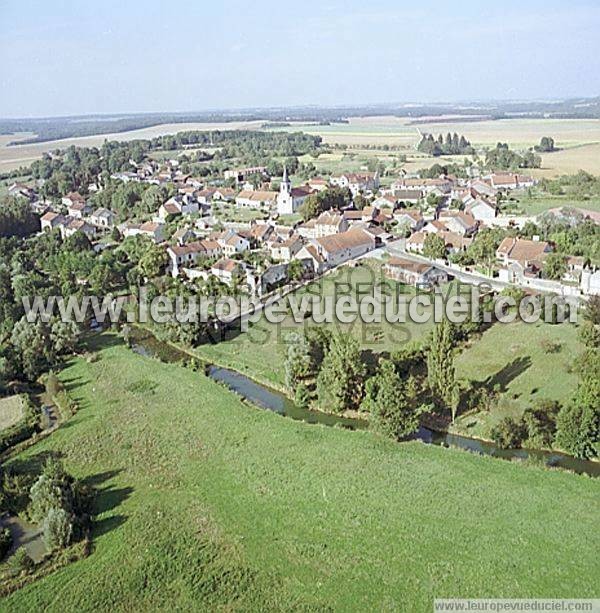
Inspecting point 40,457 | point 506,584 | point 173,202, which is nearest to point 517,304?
point 506,584

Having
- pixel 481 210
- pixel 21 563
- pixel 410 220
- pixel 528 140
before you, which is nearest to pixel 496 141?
pixel 528 140

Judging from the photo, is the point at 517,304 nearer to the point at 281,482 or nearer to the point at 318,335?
the point at 318,335

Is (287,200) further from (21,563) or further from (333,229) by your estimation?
(21,563)

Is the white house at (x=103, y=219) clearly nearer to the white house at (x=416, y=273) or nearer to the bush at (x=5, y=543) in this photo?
the white house at (x=416, y=273)

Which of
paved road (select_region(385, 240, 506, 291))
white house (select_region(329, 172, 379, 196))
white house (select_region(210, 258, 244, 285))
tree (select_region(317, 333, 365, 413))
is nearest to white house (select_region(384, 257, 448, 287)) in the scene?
paved road (select_region(385, 240, 506, 291))

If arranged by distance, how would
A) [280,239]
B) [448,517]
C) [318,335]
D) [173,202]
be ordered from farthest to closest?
[173,202] < [280,239] < [318,335] < [448,517]

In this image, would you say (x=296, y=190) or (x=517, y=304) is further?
(x=296, y=190)

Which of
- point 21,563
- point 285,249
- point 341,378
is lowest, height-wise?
point 21,563
